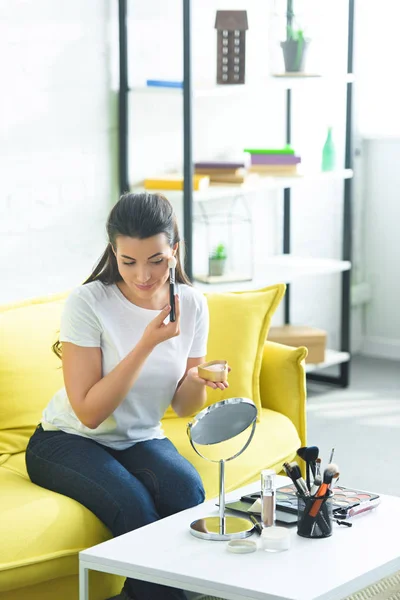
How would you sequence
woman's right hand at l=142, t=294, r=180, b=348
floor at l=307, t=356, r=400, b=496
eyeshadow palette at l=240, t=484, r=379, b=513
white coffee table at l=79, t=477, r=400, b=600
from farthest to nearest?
floor at l=307, t=356, r=400, b=496
woman's right hand at l=142, t=294, r=180, b=348
eyeshadow palette at l=240, t=484, r=379, b=513
white coffee table at l=79, t=477, r=400, b=600

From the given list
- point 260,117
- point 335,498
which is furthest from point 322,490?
point 260,117

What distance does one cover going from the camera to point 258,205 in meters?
4.34

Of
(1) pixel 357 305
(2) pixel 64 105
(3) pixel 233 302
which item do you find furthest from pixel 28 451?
(1) pixel 357 305

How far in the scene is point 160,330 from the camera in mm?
2137

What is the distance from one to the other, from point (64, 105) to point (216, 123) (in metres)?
0.89

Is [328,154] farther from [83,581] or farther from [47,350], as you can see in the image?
[83,581]

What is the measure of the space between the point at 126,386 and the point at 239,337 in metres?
0.75

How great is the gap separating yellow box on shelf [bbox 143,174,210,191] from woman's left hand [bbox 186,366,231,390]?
52.6 inches

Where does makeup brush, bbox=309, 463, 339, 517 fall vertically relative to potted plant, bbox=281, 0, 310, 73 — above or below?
below

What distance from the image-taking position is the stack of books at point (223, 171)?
3.69m

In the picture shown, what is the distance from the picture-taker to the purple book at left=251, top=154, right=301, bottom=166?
3.95 meters

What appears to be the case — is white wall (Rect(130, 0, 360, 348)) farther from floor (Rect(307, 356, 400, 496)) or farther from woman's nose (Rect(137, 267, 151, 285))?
woman's nose (Rect(137, 267, 151, 285))

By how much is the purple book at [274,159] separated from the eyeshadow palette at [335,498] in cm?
201

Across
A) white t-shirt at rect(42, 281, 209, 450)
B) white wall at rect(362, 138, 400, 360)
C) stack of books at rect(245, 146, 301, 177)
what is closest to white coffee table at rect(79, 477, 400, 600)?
white t-shirt at rect(42, 281, 209, 450)
